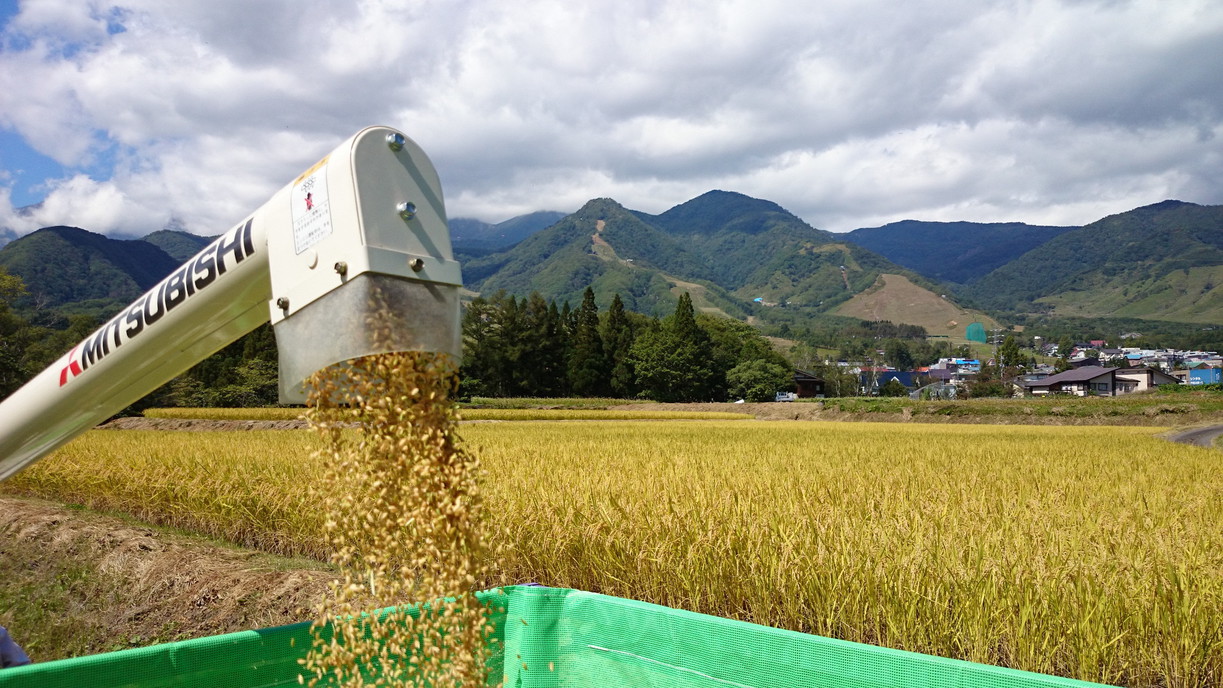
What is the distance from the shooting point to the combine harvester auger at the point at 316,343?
1271mm

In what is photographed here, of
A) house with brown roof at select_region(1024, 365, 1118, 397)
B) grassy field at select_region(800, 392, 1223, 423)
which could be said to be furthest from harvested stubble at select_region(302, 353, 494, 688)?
house with brown roof at select_region(1024, 365, 1118, 397)

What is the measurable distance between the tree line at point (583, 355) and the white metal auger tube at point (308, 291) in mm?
46612

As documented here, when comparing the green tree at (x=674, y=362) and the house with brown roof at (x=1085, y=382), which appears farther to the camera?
the house with brown roof at (x=1085, y=382)

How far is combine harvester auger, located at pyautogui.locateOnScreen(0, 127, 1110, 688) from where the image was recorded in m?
1.27

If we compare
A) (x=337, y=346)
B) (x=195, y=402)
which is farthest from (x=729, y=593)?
(x=195, y=402)

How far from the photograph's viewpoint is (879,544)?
3135 millimetres

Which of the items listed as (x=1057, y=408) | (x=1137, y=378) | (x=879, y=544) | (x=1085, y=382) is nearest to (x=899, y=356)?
(x=1137, y=378)

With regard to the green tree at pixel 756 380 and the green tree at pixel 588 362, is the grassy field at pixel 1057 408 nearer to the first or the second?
the green tree at pixel 588 362

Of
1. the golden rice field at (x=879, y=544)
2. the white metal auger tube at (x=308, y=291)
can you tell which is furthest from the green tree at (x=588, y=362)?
the white metal auger tube at (x=308, y=291)

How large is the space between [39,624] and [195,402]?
36.5m

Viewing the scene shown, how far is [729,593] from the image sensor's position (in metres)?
3.13

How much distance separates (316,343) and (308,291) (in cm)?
10

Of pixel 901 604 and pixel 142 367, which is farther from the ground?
pixel 142 367

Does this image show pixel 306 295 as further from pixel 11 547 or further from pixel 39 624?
pixel 11 547
